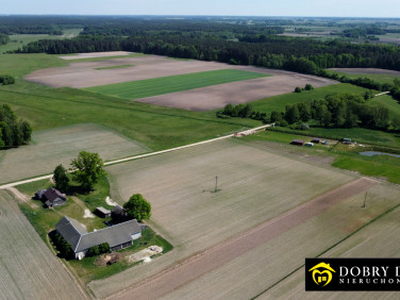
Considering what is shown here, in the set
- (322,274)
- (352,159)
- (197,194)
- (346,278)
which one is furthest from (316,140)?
(322,274)

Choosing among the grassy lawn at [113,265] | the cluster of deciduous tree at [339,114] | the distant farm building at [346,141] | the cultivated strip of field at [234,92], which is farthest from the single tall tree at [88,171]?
the cultivated strip of field at [234,92]

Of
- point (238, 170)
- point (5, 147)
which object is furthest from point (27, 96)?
point (238, 170)

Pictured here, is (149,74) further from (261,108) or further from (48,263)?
(48,263)

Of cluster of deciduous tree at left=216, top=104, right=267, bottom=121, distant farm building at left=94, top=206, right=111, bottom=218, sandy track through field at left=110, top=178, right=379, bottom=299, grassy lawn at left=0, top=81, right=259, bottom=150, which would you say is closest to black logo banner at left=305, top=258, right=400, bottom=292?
sandy track through field at left=110, top=178, right=379, bottom=299

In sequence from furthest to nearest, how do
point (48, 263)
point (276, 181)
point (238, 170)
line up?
point (238, 170)
point (276, 181)
point (48, 263)

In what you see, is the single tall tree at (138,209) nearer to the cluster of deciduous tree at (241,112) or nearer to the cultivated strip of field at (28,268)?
the cultivated strip of field at (28,268)

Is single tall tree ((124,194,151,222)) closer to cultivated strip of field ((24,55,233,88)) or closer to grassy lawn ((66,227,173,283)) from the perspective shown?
grassy lawn ((66,227,173,283))
